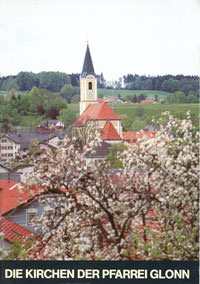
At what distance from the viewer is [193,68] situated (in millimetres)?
5410

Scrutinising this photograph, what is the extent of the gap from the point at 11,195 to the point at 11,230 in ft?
1.29

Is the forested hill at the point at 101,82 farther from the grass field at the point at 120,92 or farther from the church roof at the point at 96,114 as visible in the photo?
the church roof at the point at 96,114

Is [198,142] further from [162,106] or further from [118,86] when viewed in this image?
[118,86]

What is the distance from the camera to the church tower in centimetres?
555

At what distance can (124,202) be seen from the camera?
5328 millimetres

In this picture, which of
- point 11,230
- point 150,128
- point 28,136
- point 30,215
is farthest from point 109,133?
point 11,230

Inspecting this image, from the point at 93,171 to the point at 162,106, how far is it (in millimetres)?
1108

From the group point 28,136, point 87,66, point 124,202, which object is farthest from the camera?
point 87,66

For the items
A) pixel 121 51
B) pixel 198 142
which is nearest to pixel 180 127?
pixel 198 142

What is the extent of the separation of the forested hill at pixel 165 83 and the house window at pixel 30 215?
1799mm

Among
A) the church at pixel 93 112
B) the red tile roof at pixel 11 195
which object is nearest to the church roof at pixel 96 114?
the church at pixel 93 112

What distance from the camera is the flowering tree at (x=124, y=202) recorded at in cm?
524

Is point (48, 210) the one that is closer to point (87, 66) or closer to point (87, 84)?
point (87, 84)

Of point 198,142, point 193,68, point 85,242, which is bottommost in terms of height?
point 85,242
